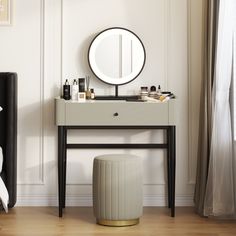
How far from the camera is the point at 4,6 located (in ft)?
15.3

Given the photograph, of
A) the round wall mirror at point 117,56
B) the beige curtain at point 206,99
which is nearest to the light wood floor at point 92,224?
the beige curtain at point 206,99

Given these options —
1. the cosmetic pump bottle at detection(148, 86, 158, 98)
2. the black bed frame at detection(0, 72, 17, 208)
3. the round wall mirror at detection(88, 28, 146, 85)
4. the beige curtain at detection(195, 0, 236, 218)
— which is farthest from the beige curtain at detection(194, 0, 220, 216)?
the black bed frame at detection(0, 72, 17, 208)

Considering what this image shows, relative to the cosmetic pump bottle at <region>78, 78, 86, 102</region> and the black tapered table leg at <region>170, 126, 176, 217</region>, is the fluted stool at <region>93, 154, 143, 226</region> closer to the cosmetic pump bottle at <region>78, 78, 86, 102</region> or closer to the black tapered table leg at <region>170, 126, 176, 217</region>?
the black tapered table leg at <region>170, 126, 176, 217</region>

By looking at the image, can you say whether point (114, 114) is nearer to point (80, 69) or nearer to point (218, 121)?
point (80, 69)

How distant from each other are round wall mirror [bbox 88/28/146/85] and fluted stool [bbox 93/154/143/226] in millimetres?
838

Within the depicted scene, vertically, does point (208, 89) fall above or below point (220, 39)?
below

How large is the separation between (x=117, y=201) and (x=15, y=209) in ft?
3.23

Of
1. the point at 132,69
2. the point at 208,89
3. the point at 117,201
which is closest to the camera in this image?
the point at 117,201

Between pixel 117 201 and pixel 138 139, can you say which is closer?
pixel 117 201

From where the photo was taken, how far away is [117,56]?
462 cm

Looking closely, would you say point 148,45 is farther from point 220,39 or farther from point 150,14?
point 220,39

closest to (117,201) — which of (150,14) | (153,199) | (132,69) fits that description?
(153,199)

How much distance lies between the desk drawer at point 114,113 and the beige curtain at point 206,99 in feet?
0.98

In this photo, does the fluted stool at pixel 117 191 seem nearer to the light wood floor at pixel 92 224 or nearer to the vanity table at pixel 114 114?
the light wood floor at pixel 92 224
